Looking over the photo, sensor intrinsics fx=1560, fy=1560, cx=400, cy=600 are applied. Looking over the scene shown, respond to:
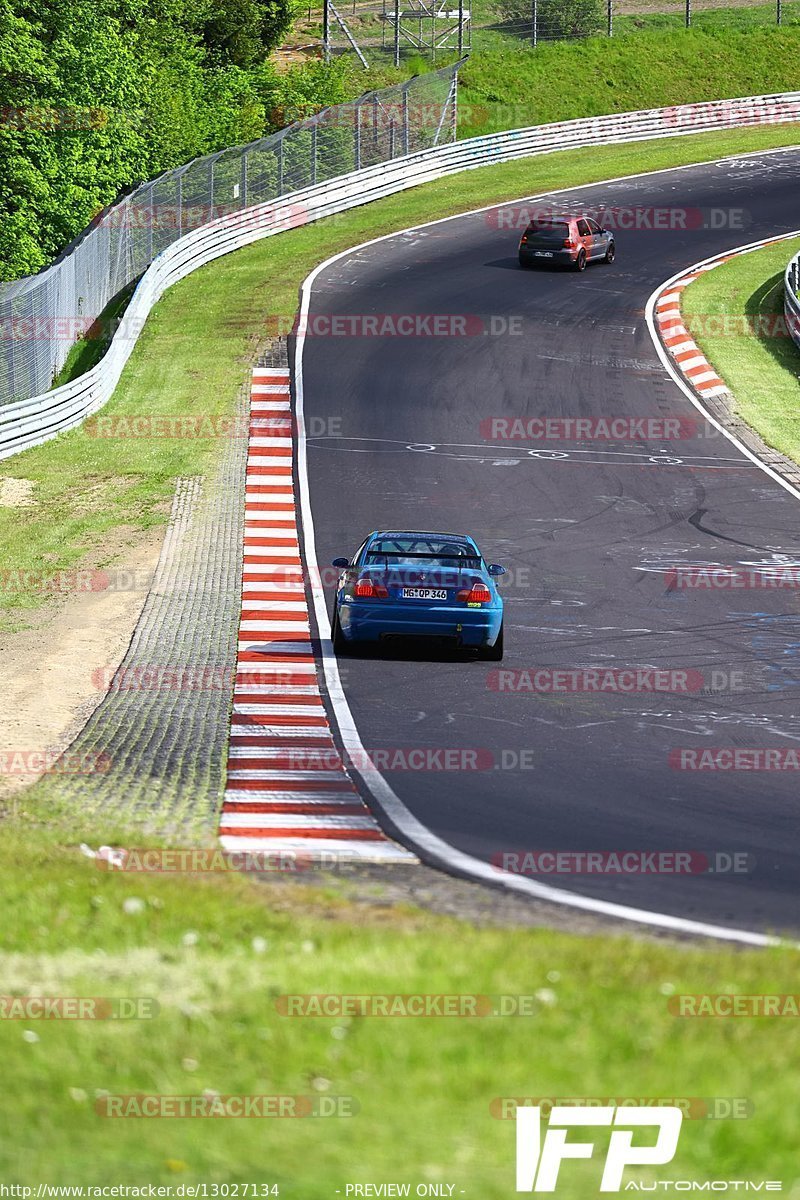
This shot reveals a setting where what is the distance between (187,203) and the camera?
41.9 meters

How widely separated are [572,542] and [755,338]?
611 inches

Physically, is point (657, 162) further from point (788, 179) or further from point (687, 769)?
point (687, 769)

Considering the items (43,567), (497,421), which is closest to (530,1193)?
(43,567)

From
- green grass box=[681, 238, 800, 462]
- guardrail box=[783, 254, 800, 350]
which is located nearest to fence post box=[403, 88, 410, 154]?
green grass box=[681, 238, 800, 462]

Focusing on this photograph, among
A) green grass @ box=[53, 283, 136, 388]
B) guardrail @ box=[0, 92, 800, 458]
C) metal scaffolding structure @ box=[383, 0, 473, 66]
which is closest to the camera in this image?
guardrail @ box=[0, 92, 800, 458]

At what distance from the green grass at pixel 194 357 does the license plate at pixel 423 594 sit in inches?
200

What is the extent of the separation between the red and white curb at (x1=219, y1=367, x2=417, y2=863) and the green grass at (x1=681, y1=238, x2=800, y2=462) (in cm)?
1055

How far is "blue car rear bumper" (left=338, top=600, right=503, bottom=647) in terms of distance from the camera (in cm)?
1591

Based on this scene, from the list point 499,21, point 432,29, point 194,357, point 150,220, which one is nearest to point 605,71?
point 432,29

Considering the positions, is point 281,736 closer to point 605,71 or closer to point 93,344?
point 93,344

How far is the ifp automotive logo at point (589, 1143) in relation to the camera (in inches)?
211

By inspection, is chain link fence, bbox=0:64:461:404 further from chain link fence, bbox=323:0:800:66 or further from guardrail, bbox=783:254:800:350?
guardrail, bbox=783:254:800:350

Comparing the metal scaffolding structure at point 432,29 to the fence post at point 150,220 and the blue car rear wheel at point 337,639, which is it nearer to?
the fence post at point 150,220

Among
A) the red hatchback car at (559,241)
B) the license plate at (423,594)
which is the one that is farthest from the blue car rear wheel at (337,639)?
the red hatchback car at (559,241)
